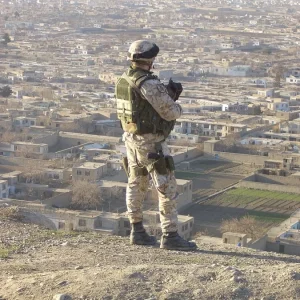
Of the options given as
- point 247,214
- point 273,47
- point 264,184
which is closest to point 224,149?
point 264,184

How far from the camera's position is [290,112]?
33938 mm

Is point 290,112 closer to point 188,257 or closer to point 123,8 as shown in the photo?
point 188,257

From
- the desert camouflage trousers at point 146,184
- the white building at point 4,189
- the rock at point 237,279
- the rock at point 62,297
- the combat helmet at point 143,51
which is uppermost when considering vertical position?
the combat helmet at point 143,51

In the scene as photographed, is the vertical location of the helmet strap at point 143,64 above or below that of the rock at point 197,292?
above

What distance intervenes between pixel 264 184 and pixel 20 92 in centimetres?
1659

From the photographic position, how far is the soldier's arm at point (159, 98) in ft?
20.5

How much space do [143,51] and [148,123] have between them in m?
0.44

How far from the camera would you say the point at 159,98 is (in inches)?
246

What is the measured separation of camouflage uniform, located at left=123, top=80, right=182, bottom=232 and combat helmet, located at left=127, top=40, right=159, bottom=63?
7.4 inches

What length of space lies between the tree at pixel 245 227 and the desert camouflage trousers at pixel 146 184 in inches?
424

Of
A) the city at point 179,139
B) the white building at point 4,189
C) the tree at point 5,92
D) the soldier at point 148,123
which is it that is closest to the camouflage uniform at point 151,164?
the soldier at point 148,123

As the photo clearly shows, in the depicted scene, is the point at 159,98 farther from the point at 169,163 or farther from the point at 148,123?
the point at 169,163

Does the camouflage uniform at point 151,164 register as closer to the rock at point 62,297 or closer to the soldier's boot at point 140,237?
the soldier's boot at point 140,237

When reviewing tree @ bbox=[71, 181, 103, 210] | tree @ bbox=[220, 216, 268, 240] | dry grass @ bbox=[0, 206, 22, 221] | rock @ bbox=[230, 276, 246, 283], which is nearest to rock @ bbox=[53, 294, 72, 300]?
rock @ bbox=[230, 276, 246, 283]
